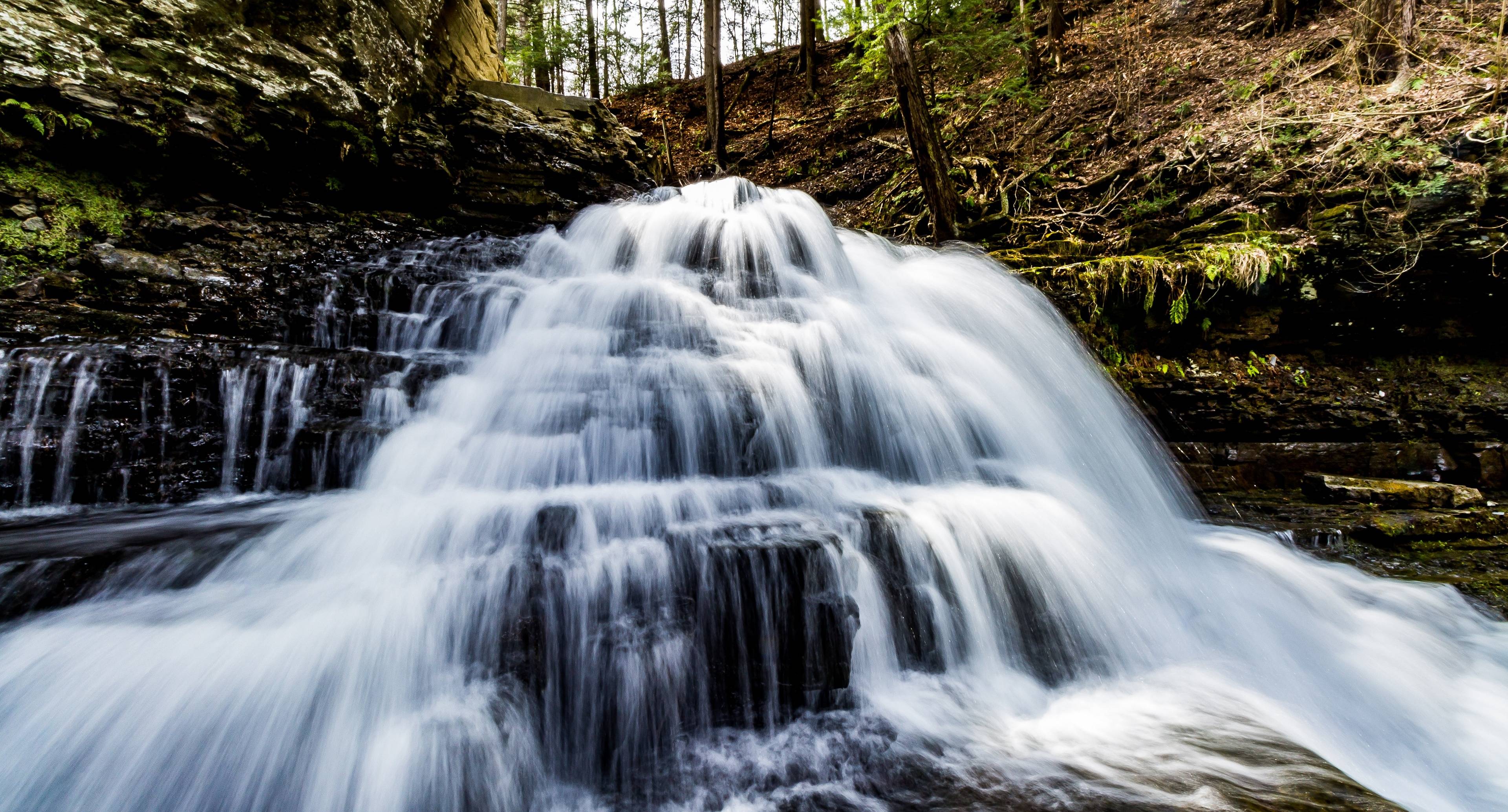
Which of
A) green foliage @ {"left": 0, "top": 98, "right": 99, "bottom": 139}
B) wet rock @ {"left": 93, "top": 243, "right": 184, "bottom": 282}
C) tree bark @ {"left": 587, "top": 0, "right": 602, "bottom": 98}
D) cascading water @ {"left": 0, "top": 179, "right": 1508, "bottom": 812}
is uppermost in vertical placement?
tree bark @ {"left": 587, "top": 0, "right": 602, "bottom": 98}

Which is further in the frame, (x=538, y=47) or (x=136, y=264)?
(x=538, y=47)

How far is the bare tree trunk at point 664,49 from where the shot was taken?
781 inches

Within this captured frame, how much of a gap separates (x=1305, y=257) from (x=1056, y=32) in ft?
25.8

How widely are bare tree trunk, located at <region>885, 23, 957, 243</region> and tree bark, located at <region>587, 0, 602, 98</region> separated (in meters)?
14.1

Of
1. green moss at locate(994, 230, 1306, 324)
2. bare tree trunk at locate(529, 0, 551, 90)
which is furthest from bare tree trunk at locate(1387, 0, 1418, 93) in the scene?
bare tree trunk at locate(529, 0, 551, 90)

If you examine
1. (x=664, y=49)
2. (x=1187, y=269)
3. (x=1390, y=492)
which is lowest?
(x=1390, y=492)

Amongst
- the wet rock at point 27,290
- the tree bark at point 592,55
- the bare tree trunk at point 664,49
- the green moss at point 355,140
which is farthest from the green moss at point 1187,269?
the bare tree trunk at point 664,49

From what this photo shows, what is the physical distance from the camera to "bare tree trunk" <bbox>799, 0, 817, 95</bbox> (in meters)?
15.1

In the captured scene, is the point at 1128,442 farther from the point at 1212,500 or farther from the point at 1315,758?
the point at 1315,758

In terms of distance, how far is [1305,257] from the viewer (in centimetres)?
523

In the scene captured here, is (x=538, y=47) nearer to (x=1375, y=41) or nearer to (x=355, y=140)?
(x=355, y=140)

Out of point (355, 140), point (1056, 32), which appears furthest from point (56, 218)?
point (1056, 32)

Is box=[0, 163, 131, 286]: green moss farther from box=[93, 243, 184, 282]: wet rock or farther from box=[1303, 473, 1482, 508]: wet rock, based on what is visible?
box=[1303, 473, 1482, 508]: wet rock

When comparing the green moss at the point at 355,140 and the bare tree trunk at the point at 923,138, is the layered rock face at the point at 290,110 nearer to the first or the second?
the green moss at the point at 355,140
